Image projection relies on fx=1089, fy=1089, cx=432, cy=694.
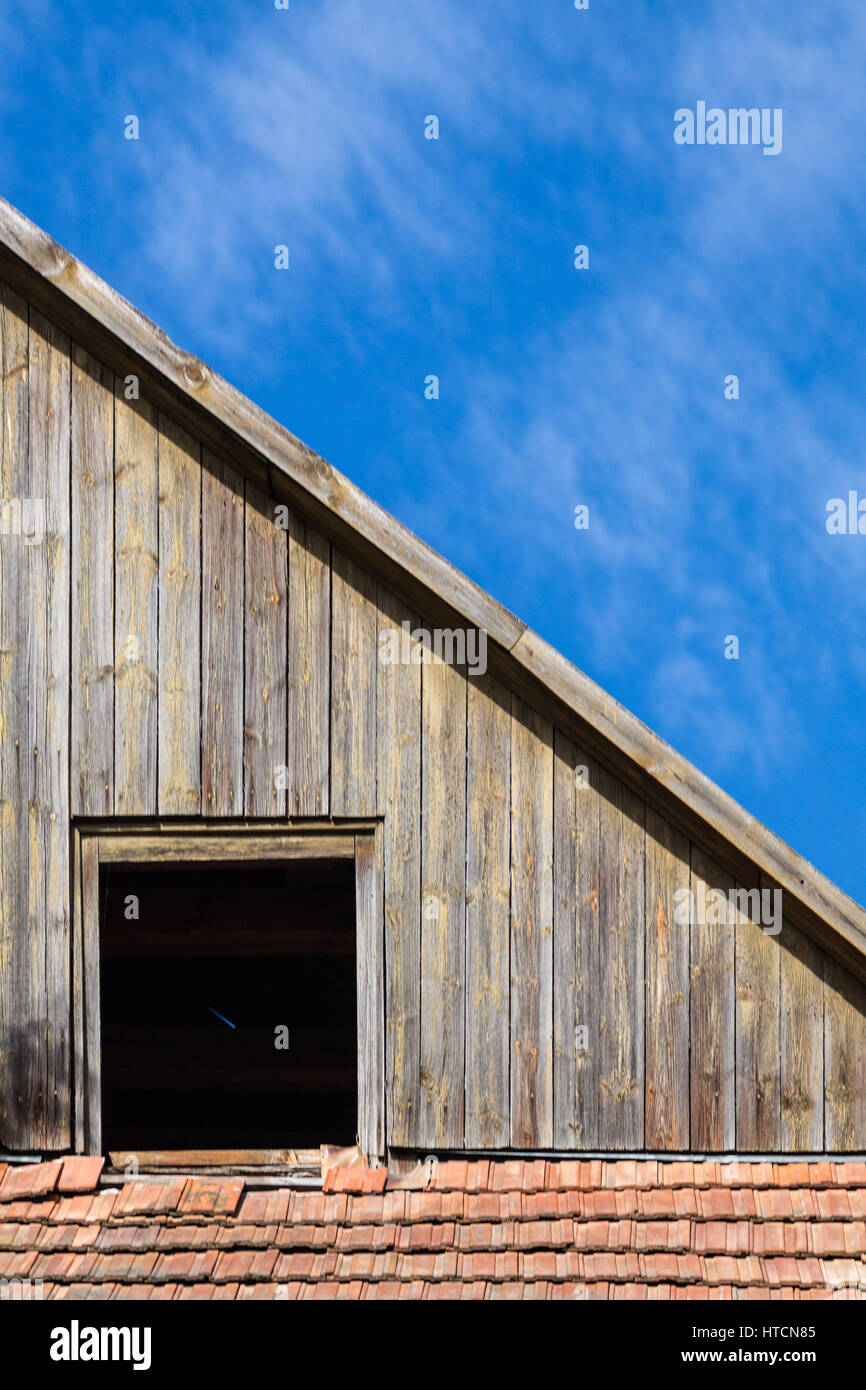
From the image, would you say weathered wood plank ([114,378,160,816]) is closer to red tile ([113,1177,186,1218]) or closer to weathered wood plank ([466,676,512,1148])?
weathered wood plank ([466,676,512,1148])

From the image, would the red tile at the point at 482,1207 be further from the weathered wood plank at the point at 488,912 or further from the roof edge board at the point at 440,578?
the roof edge board at the point at 440,578

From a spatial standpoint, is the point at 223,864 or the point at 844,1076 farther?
the point at 223,864

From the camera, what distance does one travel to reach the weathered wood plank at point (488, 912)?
4426 millimetres

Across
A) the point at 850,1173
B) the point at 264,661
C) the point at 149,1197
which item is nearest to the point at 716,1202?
the point at 850,1173

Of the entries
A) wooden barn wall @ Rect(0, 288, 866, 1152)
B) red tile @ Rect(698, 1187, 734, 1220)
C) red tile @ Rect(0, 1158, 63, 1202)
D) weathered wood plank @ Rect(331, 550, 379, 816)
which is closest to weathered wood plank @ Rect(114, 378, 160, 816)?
wooden barn wall @ Rect(0, 288, 866, 1152)

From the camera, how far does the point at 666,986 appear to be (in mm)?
4449

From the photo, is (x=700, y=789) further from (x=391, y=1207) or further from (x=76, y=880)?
(x=76, y=880)

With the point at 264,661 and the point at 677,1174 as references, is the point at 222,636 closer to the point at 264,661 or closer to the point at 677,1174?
the point at 264,661

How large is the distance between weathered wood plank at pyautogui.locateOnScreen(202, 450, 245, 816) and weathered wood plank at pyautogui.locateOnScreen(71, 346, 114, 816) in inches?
15.8

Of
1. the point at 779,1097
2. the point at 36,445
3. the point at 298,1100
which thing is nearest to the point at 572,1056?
the point at 779,1097

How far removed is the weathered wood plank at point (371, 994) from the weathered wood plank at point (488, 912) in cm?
36

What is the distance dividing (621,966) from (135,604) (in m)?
2.52

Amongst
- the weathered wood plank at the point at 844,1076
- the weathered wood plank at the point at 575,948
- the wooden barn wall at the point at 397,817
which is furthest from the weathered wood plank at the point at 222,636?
the weathered wood plank at the point at 844,1076

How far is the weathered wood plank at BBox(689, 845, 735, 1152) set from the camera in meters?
4.40
